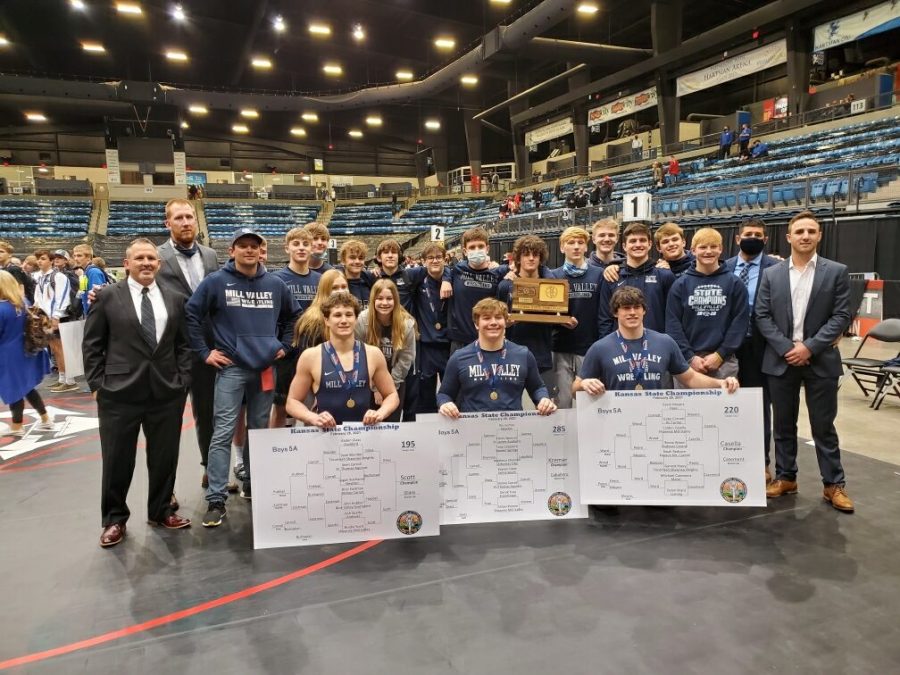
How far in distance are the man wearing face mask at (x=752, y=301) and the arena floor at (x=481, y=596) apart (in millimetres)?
720

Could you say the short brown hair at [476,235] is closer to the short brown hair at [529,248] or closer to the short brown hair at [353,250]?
the short brown hair at [529,248]

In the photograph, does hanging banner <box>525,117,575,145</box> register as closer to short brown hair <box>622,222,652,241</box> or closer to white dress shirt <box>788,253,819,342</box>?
short brown hair <box>622,222,652,241</box>

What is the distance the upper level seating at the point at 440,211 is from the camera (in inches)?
1204

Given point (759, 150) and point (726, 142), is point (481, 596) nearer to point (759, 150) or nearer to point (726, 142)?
point (759, 150)

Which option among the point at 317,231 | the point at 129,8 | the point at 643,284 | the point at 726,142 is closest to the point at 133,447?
the point at 317,231

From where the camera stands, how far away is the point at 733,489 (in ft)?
10.7

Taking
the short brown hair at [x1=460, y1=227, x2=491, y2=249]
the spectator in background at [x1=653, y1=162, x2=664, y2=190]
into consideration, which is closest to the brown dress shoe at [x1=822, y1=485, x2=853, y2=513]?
the short brown hair at [x1=460, y1=227, x2=491, y2=249]

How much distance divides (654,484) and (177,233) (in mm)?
3492

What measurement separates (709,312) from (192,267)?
365 centimetres

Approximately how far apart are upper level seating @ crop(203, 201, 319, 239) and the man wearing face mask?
27.4 meters

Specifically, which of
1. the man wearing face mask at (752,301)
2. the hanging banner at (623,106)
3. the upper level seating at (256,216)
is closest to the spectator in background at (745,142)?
the hanging banner at (623,106)

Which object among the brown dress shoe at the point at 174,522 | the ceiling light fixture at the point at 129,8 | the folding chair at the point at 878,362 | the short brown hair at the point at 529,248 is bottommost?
the brown dress shoe at the point at 174,522

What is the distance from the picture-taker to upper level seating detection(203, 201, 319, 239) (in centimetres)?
2939

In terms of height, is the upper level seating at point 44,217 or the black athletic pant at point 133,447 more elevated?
the upper level seating at point 44,217
